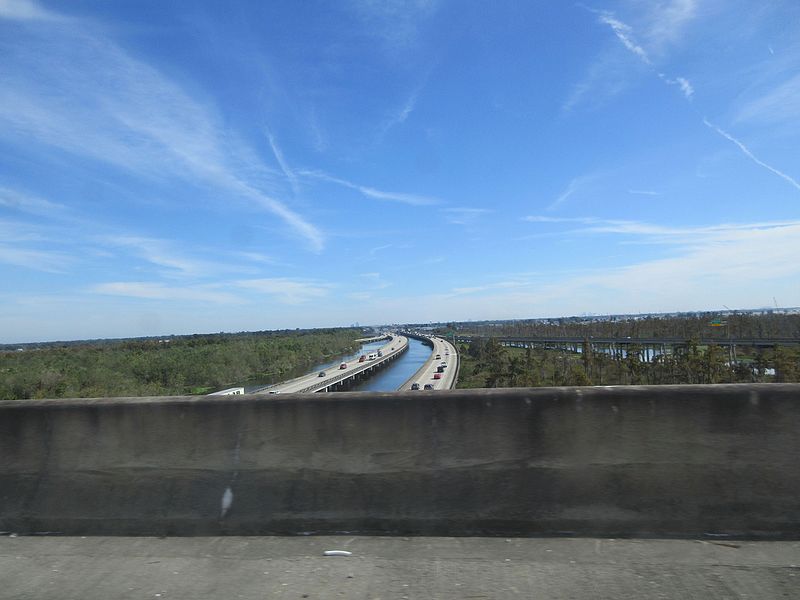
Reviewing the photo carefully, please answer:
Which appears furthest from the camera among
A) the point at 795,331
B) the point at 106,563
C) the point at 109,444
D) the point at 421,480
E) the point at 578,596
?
the point at 795,331

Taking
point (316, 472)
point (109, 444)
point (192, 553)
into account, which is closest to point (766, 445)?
point (316, 472)

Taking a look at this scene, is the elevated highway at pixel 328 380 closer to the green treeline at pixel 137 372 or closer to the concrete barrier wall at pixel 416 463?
the green treeline at pixel 137 372

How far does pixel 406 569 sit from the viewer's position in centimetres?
390

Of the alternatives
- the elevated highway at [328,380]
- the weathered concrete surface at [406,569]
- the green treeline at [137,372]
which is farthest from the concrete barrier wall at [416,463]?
the elevated highway at [328,380]

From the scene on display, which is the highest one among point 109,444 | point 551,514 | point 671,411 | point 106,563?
point 671,411

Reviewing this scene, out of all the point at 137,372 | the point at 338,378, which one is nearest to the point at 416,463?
the point at 137,372

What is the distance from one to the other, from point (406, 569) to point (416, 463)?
2.99 feet

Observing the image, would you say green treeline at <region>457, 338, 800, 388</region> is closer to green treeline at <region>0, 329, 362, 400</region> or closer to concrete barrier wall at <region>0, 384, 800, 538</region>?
green treeline at <region>0, 329, 362, 400</region>

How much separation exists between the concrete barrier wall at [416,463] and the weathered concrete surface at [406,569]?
0.67 ft

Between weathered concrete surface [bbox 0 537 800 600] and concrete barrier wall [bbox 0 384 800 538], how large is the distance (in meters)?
0.20

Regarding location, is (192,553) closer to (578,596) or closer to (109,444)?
(109,444)

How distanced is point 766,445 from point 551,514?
66.9 inches

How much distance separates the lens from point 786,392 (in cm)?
441

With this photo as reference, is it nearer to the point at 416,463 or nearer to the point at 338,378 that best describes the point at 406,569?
the point at 416,463
